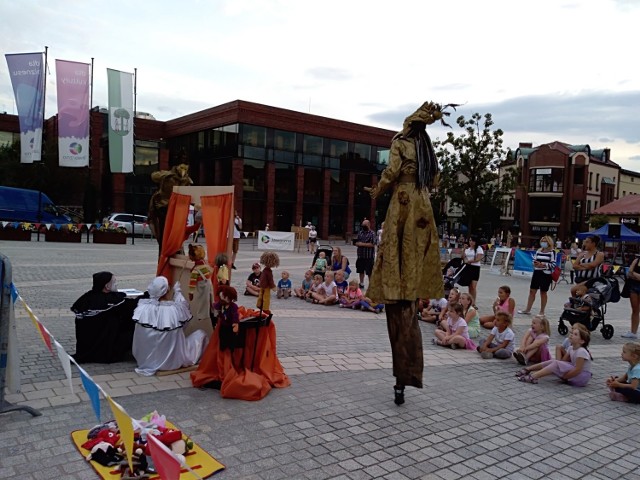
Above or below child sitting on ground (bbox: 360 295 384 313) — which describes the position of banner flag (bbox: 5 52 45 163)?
above

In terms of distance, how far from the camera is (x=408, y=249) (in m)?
5.05

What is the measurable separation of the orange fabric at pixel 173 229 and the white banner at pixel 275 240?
17114 mm

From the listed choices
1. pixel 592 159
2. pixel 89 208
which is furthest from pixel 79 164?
pixel 592 159

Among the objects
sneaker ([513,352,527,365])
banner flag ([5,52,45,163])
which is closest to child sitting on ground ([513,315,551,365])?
sneaker ([513,352,527,365])

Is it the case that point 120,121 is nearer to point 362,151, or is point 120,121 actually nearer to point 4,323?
point 4,323

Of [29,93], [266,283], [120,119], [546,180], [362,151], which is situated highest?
[362,151]

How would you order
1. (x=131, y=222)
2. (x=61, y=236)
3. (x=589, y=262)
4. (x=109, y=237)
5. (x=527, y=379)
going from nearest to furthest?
(x=527, y=379) < (x=589, y=262) < (x=61, y=236) < (x=109, y=237) < (x=131, y=222)

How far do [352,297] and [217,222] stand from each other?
563 cm

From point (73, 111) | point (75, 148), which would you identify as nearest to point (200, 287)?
point (75, 148)

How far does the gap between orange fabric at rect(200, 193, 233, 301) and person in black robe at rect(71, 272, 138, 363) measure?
1.24m

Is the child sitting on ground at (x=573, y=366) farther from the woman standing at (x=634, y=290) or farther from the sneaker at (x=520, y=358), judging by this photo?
the woman standing at (x=634, y=290)

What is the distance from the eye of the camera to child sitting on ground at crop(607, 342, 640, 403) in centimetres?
586

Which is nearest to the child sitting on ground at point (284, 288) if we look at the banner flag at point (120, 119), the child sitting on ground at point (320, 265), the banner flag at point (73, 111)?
the child sitting on ground at point (320, 265)

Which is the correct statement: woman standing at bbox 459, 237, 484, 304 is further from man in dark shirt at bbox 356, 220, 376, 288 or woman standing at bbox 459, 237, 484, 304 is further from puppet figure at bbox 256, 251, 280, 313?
puppet figure at bbox 256, 251, 280, 313
